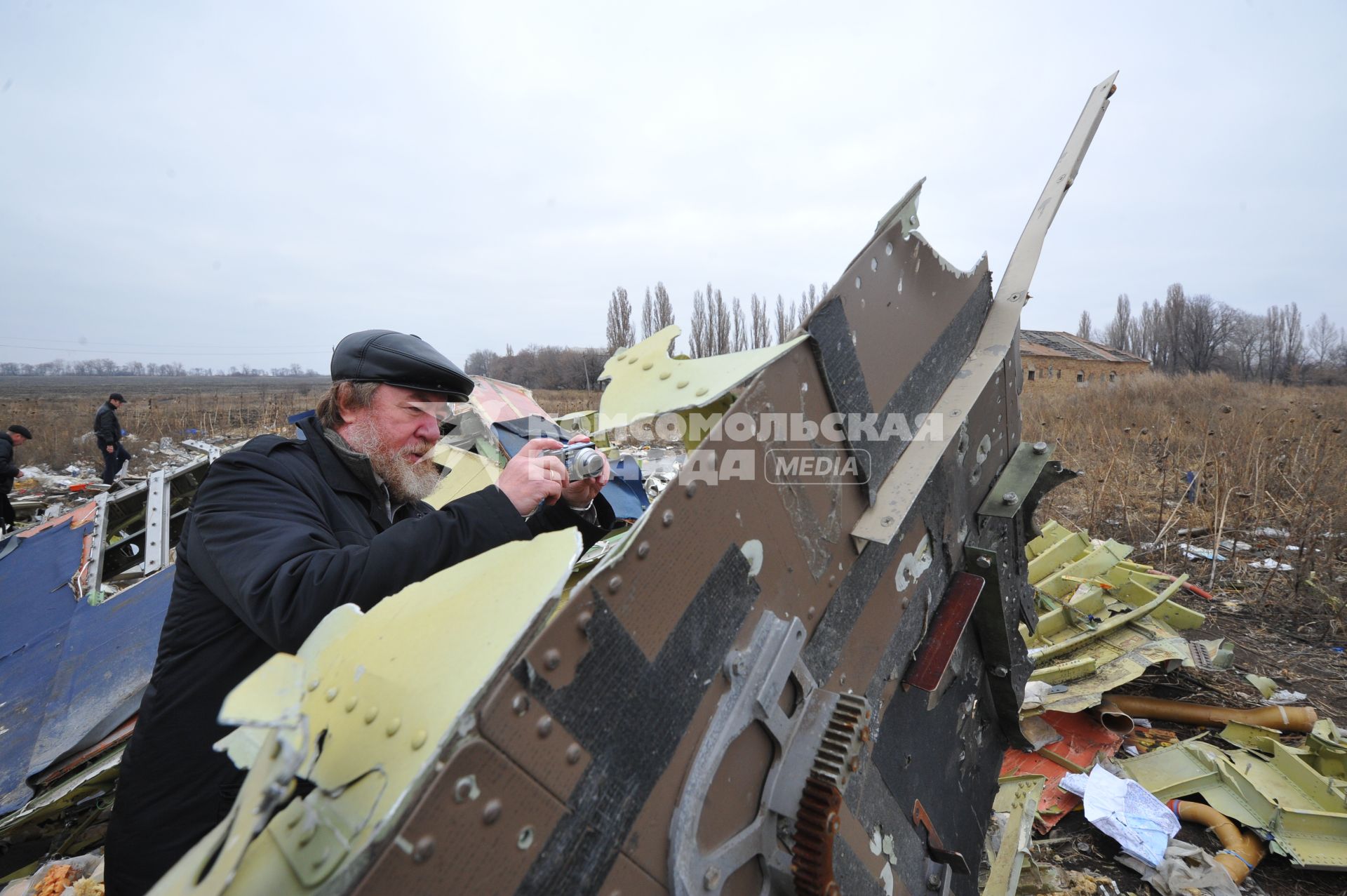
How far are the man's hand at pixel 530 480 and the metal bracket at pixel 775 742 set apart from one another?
62 centimetres

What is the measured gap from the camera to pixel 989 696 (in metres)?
2.06

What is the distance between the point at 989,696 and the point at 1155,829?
5.95ft

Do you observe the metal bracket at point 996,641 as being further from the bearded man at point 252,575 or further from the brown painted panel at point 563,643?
the brown painted panel at point 563,643

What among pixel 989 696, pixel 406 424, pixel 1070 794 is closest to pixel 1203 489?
pixel 1070 794

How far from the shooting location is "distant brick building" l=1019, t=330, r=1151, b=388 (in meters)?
33.5

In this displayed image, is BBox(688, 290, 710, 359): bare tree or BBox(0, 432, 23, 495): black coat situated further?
BBox(688, 290, 710, 359): bare tree

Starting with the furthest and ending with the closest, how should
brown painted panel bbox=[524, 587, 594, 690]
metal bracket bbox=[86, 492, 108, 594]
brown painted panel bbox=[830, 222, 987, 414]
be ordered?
1. metal bracket bbox=[86, 492, 108, 594]
2. brown painted panel bbox=[830, 222, 987, 414]
3. brown painted panel bbox=[524, 587, 594, 690]

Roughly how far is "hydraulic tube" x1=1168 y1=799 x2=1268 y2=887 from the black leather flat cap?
3.80m

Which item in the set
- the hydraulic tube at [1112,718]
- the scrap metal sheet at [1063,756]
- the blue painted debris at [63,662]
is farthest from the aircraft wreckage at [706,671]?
the blue painted debris at [63,662]

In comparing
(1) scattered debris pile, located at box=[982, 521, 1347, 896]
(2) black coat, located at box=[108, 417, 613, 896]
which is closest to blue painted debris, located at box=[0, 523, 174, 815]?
(2) black coat, located at box=[108, 417, 613, 896]

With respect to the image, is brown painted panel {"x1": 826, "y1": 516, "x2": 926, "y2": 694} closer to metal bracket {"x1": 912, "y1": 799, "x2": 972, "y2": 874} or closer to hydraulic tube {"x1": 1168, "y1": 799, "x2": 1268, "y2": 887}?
metal bracket {"x1": 912, "y1": 799, "x2": 972, "y2": 874}

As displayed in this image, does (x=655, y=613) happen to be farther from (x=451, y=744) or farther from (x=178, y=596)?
(x=178, y=596)

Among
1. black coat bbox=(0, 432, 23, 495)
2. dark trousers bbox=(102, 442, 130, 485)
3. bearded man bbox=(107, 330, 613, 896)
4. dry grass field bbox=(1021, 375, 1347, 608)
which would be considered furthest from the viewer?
dark trousers bbox=(102, 442, 130, 485)

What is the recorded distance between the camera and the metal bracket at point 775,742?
971 millimetres
